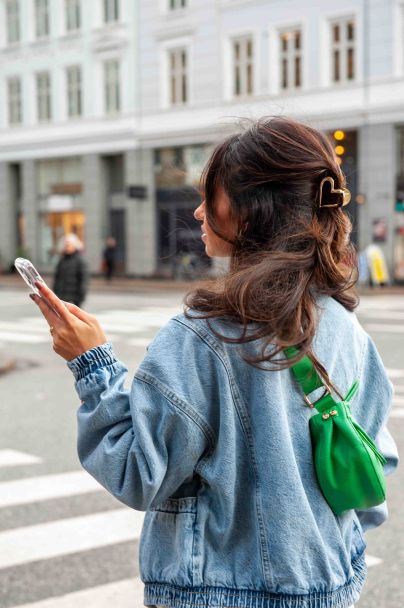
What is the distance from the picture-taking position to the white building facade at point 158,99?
28.7 m

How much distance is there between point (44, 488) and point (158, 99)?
29694mm

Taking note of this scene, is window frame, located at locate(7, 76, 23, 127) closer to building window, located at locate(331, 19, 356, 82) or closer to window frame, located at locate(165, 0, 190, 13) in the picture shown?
window frame, located at locate(165, 0, 190, 13)

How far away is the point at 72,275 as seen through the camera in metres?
14.9

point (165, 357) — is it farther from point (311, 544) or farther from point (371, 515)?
point (371, 515)

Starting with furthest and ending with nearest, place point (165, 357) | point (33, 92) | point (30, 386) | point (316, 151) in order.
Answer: point (33, 92) → point (30, 386) → point (316, 151) → point (165, 357)

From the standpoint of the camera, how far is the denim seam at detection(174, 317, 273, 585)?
1.82 m

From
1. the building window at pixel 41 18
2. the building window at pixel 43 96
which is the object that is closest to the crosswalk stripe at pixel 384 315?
the building window at pixel 43 96

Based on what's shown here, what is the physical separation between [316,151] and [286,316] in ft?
1.18

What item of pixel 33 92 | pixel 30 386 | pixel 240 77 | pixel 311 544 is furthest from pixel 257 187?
pixel 33 92

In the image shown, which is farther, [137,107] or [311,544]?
[137,107]

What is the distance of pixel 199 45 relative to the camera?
1303 inches

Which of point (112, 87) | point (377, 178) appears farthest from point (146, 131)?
point (377, 178)

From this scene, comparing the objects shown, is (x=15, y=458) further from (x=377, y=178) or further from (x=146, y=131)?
(x=146, y=131)

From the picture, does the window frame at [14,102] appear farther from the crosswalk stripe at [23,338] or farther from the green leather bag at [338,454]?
the green leather bag at [338,454]
